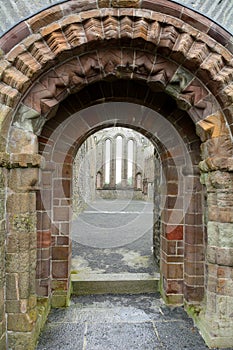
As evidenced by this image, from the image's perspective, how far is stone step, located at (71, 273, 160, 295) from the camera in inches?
167

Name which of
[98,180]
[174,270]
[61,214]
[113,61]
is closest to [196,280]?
[174,270]

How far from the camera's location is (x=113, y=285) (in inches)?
169

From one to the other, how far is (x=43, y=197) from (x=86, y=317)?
5.44 ft

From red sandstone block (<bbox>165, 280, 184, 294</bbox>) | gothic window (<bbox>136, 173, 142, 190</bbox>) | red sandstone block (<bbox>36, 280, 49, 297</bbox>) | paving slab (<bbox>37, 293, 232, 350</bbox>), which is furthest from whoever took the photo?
gothic window (<bbox>136, 173, 142, 190</bbox>)

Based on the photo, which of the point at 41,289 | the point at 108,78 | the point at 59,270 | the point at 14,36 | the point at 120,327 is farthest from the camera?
the point at 59,270

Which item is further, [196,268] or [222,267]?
[196,268]

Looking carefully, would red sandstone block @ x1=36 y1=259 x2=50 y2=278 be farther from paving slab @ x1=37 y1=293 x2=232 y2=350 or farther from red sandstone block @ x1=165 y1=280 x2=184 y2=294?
red sandstone block @ x1=165 y1=280 x2=184 y2=294

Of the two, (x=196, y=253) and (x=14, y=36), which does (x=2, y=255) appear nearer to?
(x=14, y=36)

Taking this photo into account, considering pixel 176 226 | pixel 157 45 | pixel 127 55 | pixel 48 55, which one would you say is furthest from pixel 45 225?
pixel 157 45

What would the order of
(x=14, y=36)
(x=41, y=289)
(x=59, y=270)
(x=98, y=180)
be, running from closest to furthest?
1. (x=14, y=36)
2. (x=41, y=289)
3. (x=59, y=270)
4. (x=98, y=180)

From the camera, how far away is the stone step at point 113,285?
13.9 feet

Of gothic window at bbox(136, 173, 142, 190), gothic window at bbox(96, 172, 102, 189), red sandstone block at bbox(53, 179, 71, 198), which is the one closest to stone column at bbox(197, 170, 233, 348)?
red sandstone block at bbox(53, 179, 71, 198)

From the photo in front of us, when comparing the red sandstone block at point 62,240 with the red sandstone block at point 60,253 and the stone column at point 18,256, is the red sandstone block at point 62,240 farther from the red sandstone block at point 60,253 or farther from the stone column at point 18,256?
the stone column at point 18,256

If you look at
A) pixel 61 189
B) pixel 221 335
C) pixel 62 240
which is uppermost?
pixel 61 189
